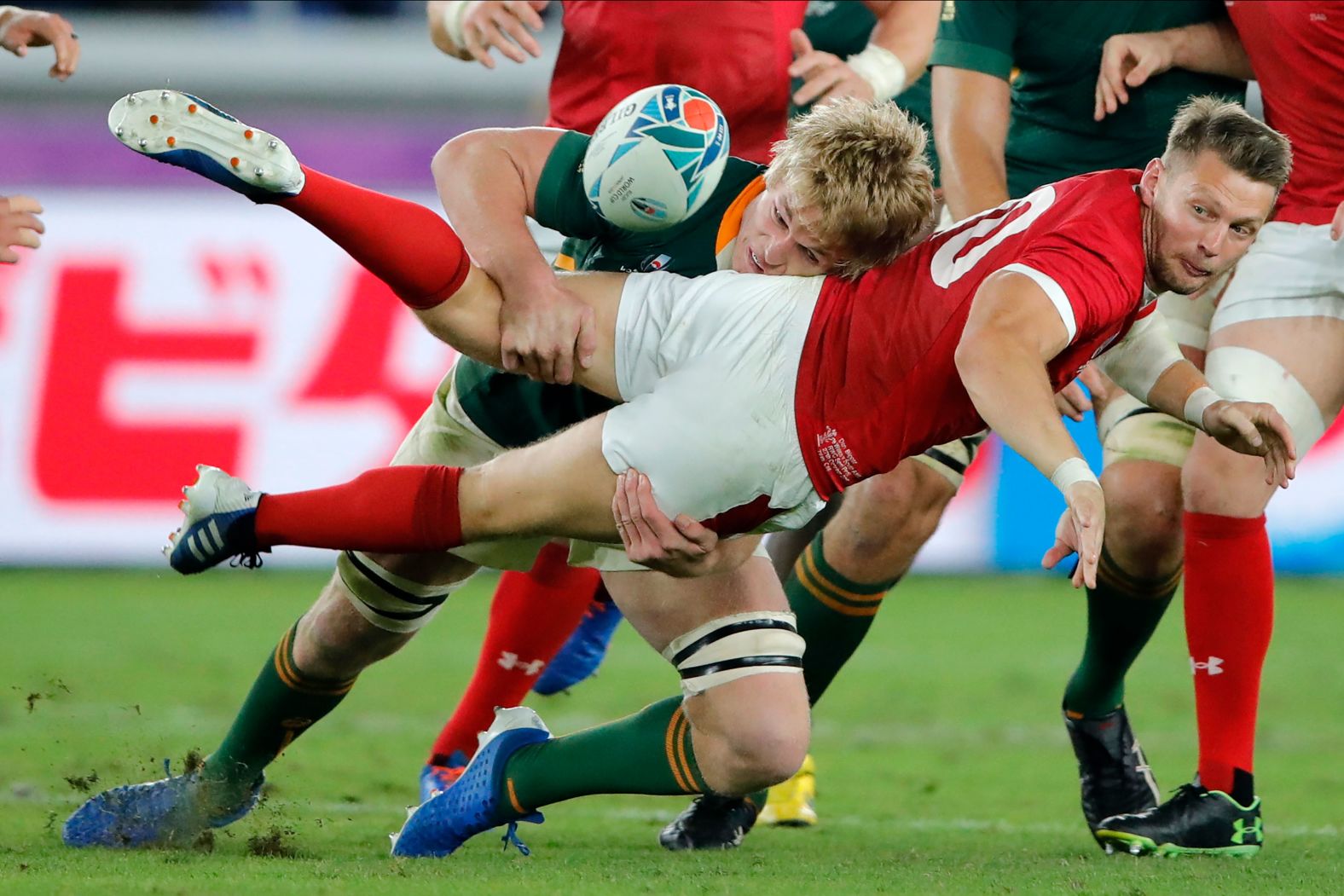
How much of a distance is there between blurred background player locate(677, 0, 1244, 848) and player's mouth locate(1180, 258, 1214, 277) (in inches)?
22.0

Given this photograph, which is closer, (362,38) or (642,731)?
(642,731)

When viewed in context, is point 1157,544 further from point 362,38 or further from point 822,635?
point 362,38

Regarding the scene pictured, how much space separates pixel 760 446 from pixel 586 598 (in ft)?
4.57

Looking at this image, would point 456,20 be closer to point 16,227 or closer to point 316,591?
point 16,227

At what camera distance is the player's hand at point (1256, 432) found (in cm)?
334

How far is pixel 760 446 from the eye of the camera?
123 inches

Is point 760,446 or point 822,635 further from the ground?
point 760,446

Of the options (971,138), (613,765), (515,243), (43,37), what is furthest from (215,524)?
(971,138)

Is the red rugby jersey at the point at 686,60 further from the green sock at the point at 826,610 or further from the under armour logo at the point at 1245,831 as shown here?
the under armour logo at the point at 1245,831

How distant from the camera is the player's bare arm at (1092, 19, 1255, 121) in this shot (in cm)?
407

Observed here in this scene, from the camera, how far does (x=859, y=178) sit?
10.3 feet

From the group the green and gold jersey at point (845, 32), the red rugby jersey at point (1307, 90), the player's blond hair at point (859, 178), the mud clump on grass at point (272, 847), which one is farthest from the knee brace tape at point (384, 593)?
the green and gold jersey at point (845, 32)

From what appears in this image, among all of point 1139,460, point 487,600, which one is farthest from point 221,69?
point 1139,460

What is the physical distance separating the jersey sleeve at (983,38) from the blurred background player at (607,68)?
0.16m
